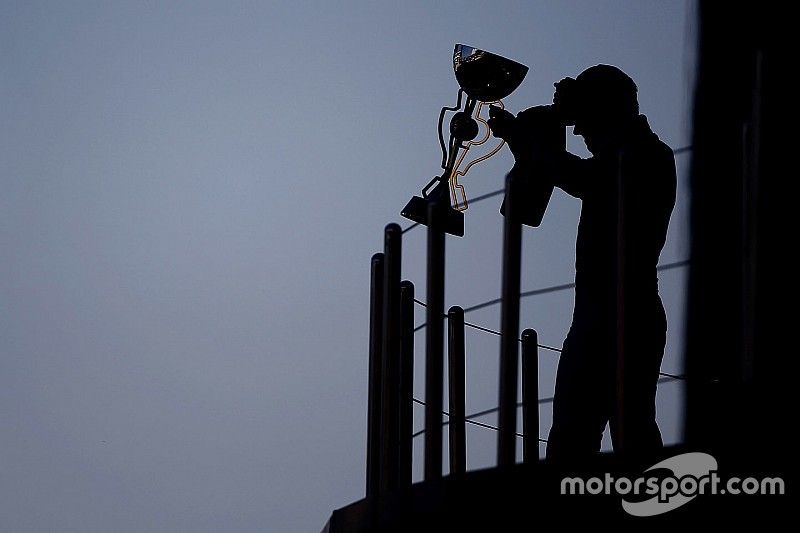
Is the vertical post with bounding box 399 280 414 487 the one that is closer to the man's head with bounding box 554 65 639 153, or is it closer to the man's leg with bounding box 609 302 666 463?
the man's leg with bounding box 609 302 666 463

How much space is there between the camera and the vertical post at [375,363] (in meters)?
2.13

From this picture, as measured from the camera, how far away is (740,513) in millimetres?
1399

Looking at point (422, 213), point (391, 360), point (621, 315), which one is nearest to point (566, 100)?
point (422, 213)

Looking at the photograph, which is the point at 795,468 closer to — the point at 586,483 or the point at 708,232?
the point at 586,483

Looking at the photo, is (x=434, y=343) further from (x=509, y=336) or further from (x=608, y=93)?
(x=608, y=93)

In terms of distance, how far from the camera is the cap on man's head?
2.34 m

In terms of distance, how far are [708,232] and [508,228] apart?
1639 millimetres

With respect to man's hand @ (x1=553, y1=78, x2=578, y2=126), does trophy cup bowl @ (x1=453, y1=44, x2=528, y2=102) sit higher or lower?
higher

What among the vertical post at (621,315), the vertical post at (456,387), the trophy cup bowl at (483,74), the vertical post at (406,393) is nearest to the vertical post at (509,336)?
the vertical post at (621,315)

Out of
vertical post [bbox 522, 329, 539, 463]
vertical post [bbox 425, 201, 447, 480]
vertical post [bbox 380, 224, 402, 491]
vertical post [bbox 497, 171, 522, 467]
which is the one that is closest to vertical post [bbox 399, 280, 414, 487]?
vertical post [bbox 380, 224, 402, 491]

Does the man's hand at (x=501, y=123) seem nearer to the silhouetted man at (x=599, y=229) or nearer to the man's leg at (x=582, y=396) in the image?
the silhouetted man at (x=599, y=229)

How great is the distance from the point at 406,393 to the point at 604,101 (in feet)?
2.51

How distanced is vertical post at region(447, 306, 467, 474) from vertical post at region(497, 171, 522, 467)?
0.58 m

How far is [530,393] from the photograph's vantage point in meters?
2.77
